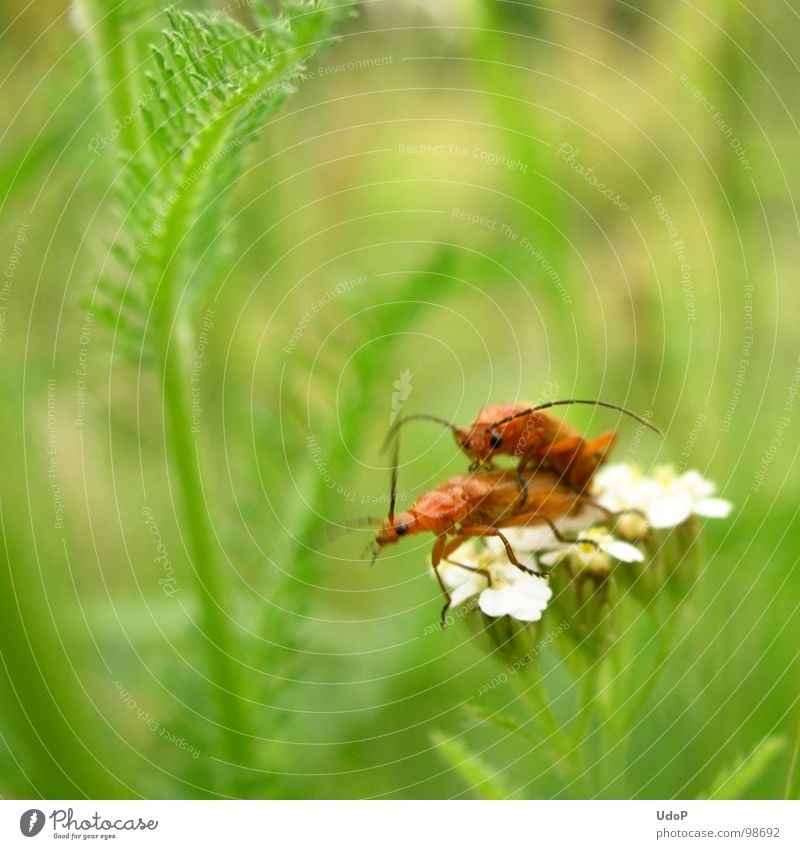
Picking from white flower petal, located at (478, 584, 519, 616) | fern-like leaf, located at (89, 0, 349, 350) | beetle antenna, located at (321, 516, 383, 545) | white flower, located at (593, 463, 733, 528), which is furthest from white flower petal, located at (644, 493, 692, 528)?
fern-like leaf, located at (89, 0, 349, 350)

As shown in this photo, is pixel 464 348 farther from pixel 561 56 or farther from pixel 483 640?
pixel 483 640

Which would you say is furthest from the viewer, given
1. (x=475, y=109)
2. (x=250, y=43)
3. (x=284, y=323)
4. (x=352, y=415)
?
(x=475, y=109)

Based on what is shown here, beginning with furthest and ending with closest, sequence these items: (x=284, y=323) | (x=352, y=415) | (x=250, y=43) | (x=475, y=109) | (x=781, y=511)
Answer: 1. (x=475, y=109)
2. (x=284, y=323)
3. (x=781, y=511)
4. (x=352, y=415)
5. (x=250, y=43)

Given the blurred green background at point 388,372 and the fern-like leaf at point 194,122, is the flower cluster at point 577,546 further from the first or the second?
the fern-like leaf at point 194,122

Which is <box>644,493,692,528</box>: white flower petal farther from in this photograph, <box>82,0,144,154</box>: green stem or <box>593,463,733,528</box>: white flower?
<box>82,0,144,154</box>: green stem

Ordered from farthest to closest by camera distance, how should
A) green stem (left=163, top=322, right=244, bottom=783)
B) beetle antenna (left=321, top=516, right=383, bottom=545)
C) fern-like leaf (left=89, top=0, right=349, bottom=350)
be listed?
beetle antenna (left=321, top=516, right=383, bottom=545)
green stem (left=163, top=322, right=244, bottom=783)
fern-like leaf (left=89, top=0, right=349, bottom=350)

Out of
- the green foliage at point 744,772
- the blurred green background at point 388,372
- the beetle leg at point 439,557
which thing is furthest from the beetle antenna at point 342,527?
the green foliage at point 744,772

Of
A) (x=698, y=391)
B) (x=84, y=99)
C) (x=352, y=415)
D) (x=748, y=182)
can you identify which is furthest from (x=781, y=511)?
(x=84, y=99)
